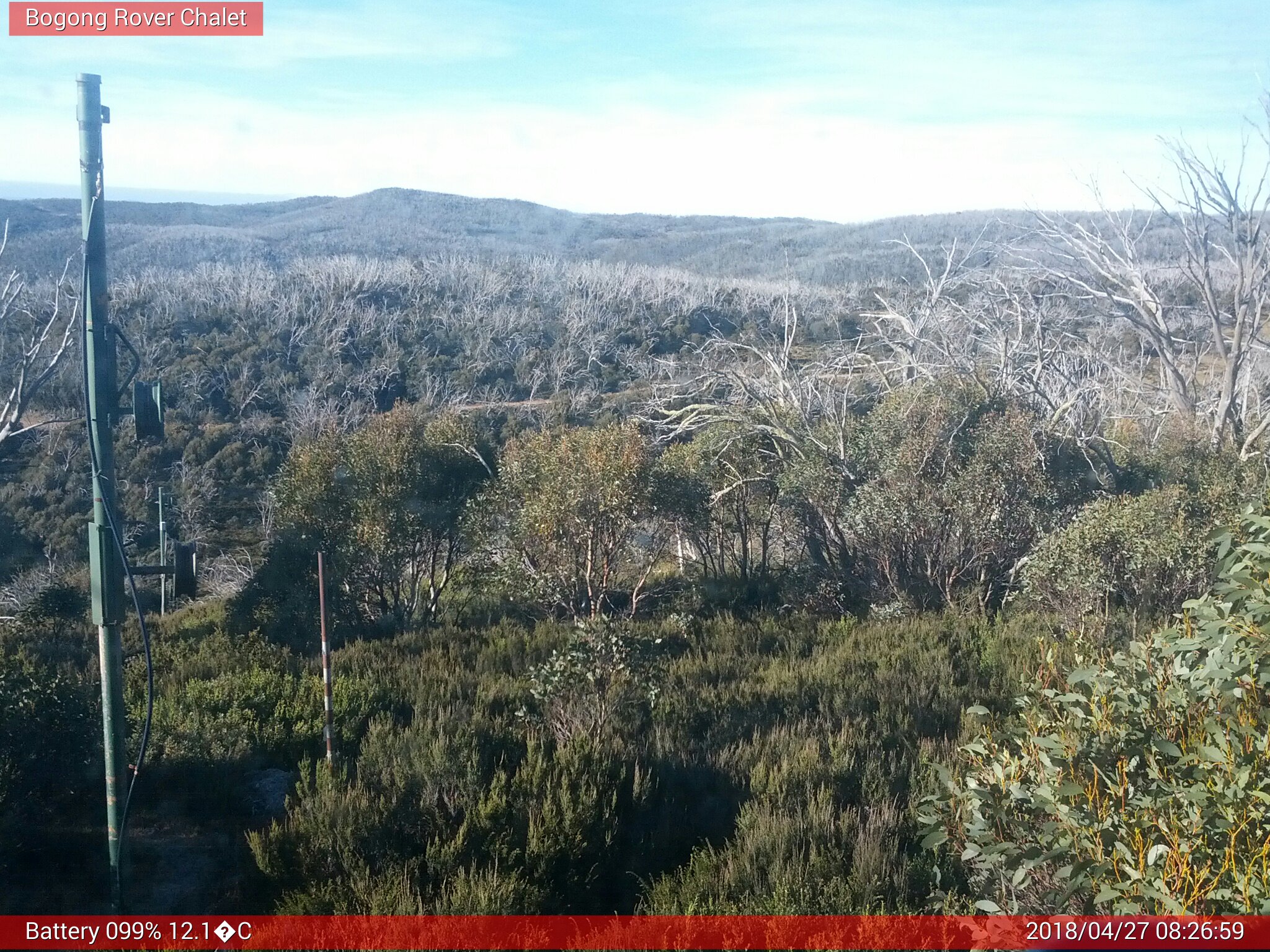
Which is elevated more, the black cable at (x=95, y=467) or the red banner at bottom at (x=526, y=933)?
the black cable at (x=95, y=467)

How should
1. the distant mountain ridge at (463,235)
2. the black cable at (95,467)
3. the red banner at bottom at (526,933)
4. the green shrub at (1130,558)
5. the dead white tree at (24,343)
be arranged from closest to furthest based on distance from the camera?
1. the red banner at bottom at (526,933)
2. the black cable at (95,467)
3. the green shrub at (1130,558)
4. the dead white tree at (24,343)
5. the distant mountain ridge at (463,235)

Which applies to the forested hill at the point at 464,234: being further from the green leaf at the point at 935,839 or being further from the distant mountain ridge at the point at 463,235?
the green leaf at the point at 935,839

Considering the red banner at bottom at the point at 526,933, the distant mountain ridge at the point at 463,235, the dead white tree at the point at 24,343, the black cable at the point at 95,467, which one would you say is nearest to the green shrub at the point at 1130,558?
the red banner at bottom at the point at 526,933

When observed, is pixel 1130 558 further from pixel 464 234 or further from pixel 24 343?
pixel 464 234

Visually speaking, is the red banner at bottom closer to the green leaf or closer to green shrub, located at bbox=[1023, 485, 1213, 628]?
the green leaf

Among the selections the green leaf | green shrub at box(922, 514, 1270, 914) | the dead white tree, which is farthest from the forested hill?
the green leaf

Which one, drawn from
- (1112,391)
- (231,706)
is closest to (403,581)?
(231,706)
